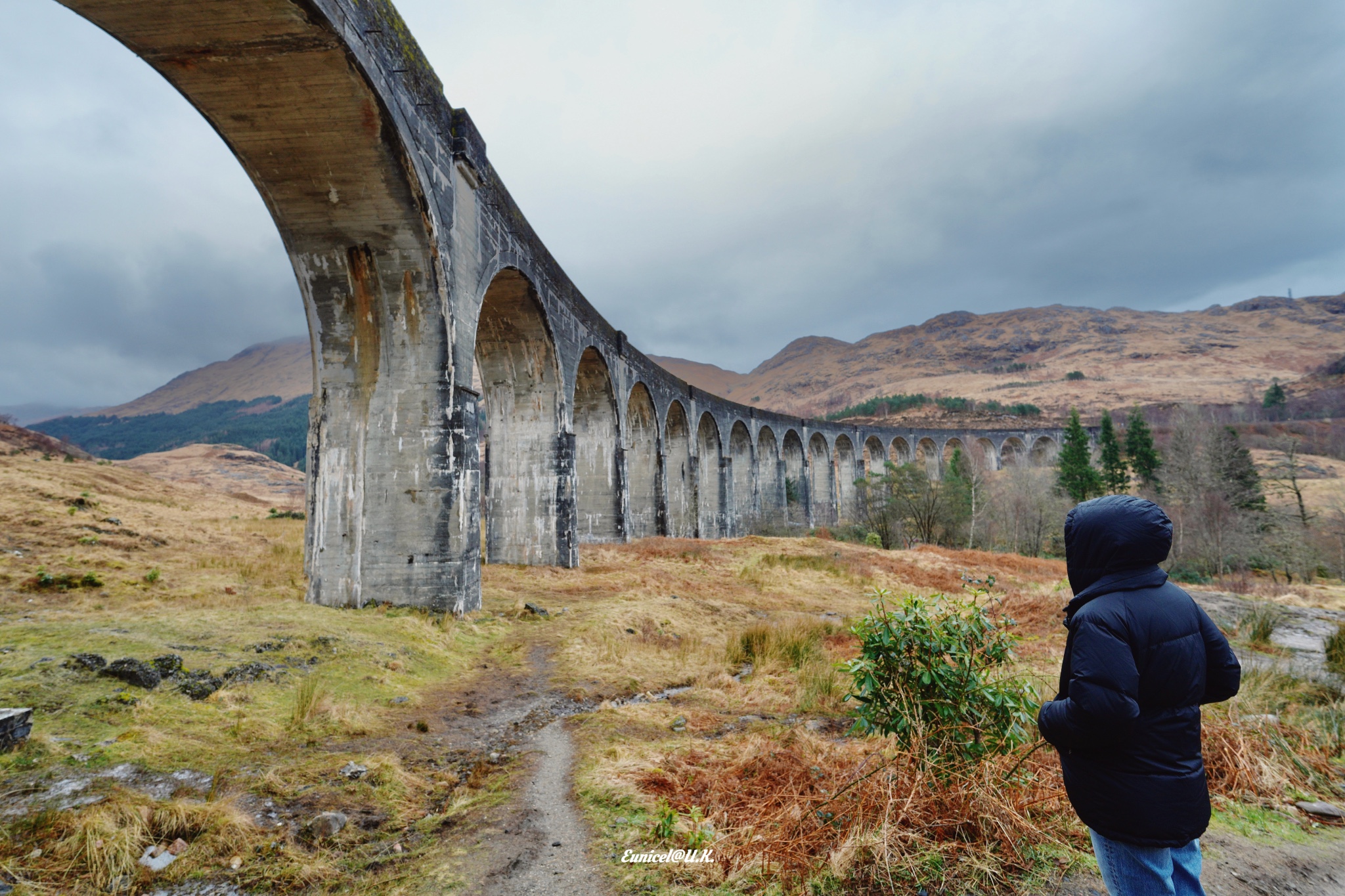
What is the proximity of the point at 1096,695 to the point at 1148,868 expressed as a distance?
0.57 meters

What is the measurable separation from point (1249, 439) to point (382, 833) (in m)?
71.0

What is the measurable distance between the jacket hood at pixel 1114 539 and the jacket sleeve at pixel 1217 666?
27 centimetres

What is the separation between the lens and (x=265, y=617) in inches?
259

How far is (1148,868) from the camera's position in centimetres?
177

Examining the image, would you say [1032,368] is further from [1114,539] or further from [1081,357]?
[1114,539]

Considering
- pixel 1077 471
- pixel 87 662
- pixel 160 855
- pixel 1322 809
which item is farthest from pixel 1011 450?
pixel 160 855

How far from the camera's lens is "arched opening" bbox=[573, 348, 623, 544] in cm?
1694

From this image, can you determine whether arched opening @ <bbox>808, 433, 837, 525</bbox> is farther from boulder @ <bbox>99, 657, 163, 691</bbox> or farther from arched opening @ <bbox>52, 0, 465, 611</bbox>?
boulder @ <bbox>99, 657, 163, 691</bbox>

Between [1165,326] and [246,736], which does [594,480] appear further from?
[1165,326]

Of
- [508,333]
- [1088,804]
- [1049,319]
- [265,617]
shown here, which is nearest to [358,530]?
[265,617]

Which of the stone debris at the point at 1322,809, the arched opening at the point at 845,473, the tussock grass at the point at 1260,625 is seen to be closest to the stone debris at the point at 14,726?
the stone debris at the point at 1322,809

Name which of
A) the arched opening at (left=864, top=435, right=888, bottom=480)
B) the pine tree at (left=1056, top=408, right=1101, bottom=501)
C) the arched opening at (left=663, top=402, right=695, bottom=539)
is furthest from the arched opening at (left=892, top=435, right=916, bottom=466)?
the arched opening at (left=663, top=402, right=695, bottom=539)

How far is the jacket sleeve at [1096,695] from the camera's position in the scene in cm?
170

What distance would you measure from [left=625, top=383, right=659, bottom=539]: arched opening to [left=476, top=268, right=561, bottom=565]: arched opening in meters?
7.45
